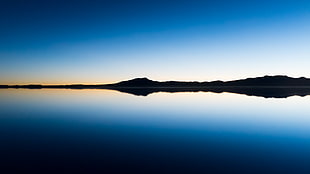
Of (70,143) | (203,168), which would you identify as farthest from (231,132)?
(70,143)

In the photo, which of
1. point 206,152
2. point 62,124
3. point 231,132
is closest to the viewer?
point 206,152

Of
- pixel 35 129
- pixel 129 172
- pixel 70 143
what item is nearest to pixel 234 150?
pixel 129 172

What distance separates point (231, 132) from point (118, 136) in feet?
21.1

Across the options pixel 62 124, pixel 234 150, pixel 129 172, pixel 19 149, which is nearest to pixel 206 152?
pixel 234 150

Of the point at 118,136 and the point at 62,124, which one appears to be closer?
the point at 118,136

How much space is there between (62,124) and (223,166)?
43.3 feet

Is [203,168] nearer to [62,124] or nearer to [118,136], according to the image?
[118,136]

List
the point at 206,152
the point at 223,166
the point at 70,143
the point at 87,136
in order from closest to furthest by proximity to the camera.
Result: the point at 223,166
the point at 206,152
the point at 70,143
the point at 87,136

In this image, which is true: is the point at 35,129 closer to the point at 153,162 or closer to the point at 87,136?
the point at 87,136

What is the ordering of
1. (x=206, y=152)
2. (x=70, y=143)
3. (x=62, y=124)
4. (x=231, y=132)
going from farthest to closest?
(x=62, y=124), (x=231, y=132), (x=70, y=143), (x=206, y=152)

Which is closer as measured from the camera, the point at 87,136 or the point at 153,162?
the point at 153,162

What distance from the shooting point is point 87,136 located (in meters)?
15.4

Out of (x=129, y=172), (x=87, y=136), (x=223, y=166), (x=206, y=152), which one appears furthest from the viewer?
(x=87, y=136)

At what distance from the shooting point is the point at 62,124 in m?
20.1
